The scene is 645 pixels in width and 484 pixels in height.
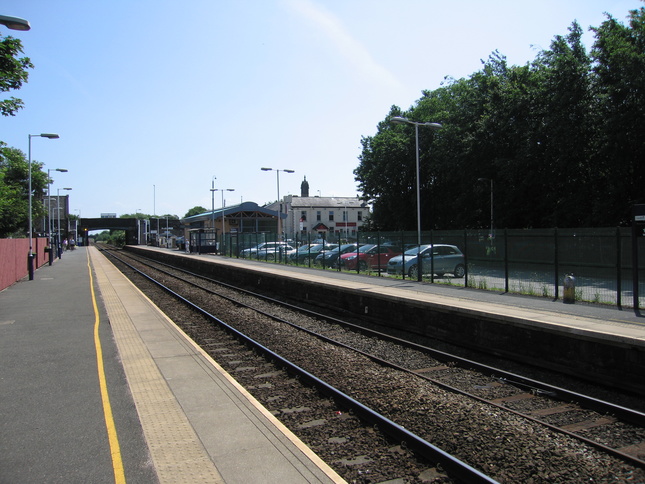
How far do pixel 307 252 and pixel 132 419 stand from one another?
27363 millimetres

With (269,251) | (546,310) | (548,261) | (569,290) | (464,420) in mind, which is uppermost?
(548,261)

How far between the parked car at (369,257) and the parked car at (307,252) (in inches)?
123

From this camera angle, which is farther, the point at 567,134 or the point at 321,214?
the point at 321,214

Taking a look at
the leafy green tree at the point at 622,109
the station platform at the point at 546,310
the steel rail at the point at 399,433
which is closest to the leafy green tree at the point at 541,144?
the leafy green tree at the point at 622,109

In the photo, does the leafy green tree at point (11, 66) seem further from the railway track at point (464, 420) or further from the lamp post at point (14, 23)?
the railway track at point (464, 420)

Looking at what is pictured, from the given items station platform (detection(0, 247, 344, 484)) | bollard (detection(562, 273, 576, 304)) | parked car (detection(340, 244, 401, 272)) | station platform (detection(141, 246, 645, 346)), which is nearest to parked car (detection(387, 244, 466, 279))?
station platform (detection(141, 246, 645, 346))

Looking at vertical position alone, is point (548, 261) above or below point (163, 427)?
above

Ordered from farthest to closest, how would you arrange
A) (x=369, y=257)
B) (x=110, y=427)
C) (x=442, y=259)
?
(x=369, y=257) → (x=442, y=259) → (x=110, y=427)

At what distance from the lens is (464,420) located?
20.2 feet

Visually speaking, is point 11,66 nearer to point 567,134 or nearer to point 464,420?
point 464,420

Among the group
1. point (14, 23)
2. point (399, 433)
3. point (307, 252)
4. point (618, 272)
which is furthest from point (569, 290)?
point (307, 252)

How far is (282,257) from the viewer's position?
36844 millimetres

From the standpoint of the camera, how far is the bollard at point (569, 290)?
1337cm

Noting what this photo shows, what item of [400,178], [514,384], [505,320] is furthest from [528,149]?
[514,384]
